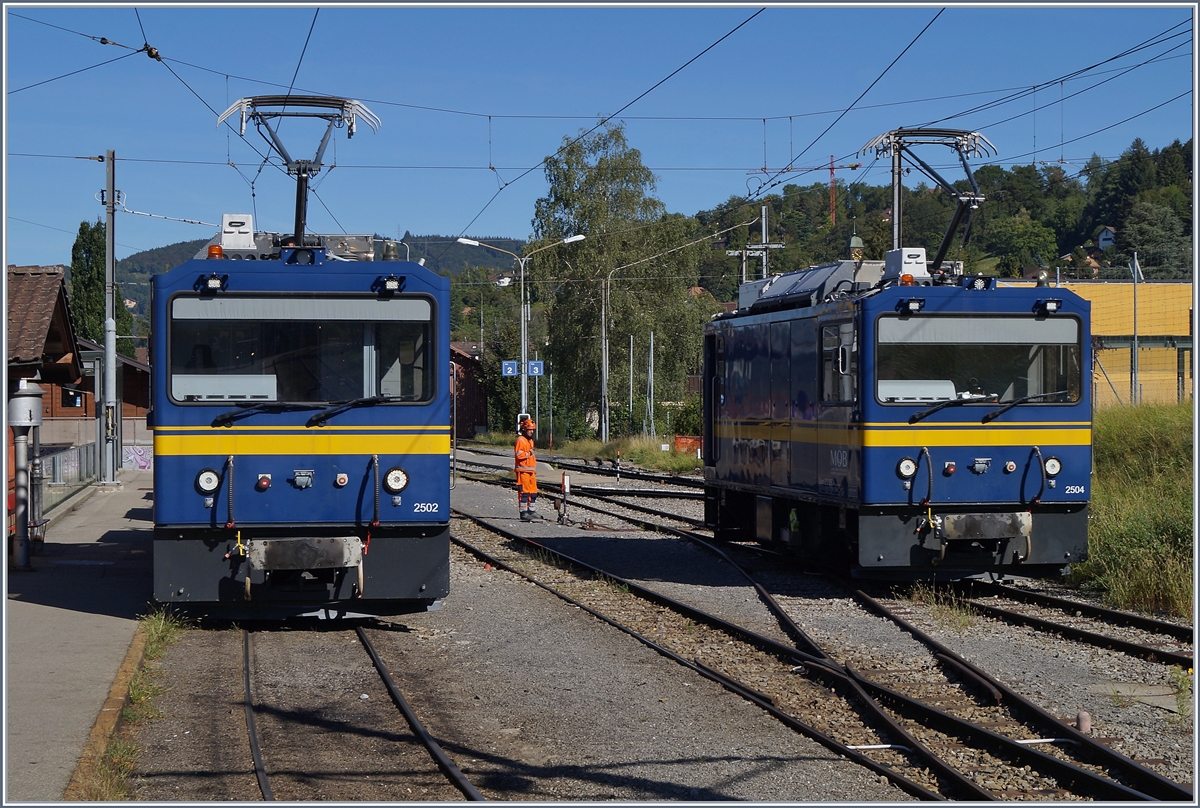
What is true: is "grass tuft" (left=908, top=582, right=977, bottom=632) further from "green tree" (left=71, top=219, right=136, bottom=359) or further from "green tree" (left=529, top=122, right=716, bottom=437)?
"green tree" (left=71, top=219, right=136, bottom=359)

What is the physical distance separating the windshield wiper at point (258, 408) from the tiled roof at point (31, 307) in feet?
23.3

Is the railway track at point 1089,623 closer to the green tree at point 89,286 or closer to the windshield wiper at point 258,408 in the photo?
the windshield wiper at point 258,408

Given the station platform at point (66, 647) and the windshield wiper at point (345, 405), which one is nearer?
the station platform at point (66, 647)

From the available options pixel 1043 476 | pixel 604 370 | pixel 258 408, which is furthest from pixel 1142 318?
pixel 258 408

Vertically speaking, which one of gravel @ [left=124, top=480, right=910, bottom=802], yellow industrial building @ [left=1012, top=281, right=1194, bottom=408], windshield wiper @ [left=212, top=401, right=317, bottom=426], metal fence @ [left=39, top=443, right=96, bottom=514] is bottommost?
gravel @ [left=124, top=480, right=910, bottom=802]

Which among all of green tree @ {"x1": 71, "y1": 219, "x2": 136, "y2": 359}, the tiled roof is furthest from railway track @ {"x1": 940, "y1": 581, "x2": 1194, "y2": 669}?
green tree @ {"x1": 71, "y1": 219, "x2": 136, "y2": 359}

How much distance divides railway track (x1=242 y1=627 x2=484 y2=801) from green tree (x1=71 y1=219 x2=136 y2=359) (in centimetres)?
6000

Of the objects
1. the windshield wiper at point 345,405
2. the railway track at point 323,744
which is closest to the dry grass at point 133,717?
the railway track at point 323,744

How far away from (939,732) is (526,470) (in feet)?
46.1

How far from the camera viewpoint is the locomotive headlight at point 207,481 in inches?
406

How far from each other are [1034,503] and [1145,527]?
2001 millimetres

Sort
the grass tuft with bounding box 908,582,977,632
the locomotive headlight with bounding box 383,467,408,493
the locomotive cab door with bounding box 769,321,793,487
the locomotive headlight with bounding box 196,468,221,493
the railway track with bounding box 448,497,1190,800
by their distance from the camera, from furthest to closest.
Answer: the locomotive cab door with bounding box 769,321,793,487
the grass tuft with bounding box 908,582,977,632
the locomotive headlight with bounding box 383,467,408,493
the locomotive headlight with bounding box 196,468,221,493
the railway track with bounding box 448,497,1190,800

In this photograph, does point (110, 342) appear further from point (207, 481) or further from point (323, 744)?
point (323, 744)

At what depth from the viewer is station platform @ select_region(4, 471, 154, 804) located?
655 centimetres
